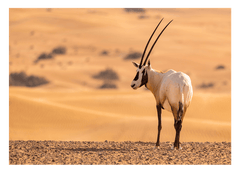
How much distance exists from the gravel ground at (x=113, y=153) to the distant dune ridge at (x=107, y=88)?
3 cm

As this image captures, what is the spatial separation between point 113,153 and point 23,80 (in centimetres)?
2968

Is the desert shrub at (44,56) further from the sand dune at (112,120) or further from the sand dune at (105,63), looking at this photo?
the sand dune at (112,120)

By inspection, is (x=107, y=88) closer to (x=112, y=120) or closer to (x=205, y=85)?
(x=205, y=85)

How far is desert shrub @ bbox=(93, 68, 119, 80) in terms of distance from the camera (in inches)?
1655

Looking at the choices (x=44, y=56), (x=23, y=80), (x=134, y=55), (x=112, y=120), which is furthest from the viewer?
(x=44, y=56)

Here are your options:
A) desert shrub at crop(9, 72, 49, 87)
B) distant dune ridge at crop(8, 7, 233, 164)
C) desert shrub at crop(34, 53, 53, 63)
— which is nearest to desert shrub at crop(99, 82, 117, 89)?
distant dune ridge at crop(8, 7, 233, 164)

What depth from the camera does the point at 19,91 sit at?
1037 inches

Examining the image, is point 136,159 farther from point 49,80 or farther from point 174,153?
point 49,80

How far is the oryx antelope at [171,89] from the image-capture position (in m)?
10.3

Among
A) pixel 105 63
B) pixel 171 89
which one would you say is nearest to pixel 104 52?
pixel 105 63

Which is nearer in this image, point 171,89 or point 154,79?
point 171,89

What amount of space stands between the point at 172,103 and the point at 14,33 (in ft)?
142

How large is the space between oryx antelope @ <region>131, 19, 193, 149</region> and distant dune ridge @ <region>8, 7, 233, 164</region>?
4.01 feet

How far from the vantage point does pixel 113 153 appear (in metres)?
10.5
